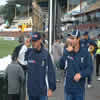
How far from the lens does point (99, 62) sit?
784cm

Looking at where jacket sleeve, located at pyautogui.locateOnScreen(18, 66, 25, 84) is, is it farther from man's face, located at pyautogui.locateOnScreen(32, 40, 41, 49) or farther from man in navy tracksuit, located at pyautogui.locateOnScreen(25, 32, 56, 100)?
man's face, located at pyautogui.locateOnScreen(32, 40, 41, 49)

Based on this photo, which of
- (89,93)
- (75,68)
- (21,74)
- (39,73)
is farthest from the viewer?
(89,93)

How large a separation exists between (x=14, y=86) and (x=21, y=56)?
47 centimetres

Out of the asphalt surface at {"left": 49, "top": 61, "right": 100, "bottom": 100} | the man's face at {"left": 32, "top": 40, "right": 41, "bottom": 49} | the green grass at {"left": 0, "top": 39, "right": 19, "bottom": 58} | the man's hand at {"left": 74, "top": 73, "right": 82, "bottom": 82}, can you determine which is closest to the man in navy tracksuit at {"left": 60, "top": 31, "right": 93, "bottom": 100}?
the man's hand at {"left": 74, "top": 73, "right": 82, "bottom": 82}

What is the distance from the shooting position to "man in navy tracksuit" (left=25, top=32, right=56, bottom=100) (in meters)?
3.62

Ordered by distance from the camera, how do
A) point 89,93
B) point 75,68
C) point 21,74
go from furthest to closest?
point 89,93
point 75,68
point 21,74

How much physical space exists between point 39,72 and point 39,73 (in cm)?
1

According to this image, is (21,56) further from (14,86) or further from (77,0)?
(77,0)

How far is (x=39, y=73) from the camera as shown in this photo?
362cm

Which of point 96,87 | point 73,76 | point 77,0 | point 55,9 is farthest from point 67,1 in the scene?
point 73,76

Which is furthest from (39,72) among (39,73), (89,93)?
(89,93)

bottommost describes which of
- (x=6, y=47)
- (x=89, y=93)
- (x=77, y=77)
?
(x=89, y=93)

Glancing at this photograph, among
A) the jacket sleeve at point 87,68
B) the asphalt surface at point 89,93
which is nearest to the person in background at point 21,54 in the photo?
the jacket sleeve at point 87,68

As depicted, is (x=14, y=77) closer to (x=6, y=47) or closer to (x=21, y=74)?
(x=21, y=74)
